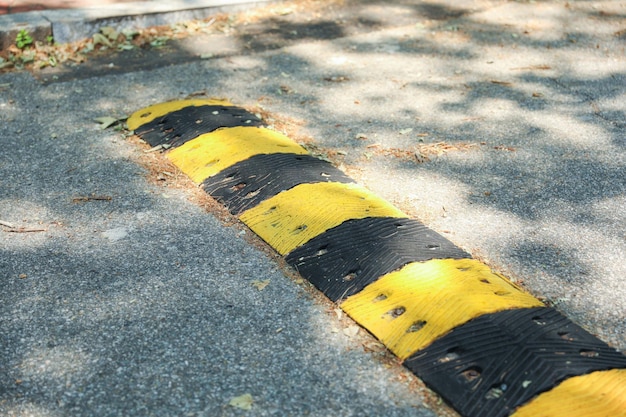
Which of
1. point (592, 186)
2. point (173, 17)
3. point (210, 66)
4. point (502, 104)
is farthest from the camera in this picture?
point (173, 17)

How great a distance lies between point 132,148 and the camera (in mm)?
3689

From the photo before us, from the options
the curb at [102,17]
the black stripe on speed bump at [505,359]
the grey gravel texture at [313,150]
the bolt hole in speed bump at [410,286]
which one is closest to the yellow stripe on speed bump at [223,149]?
the bolt hole in speed bump at [410,286]

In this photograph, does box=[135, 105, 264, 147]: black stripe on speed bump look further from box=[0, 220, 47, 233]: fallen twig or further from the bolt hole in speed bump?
box=[0, 220, 47, 233]: fallen twig

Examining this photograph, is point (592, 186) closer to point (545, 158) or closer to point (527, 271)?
point (545, 158)

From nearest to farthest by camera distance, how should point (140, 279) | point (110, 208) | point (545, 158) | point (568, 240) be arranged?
point (140, 279) < point (568, 240) < point (110, 208) < point (545, 158)

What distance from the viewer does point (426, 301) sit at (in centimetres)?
247

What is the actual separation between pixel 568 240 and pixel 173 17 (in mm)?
3381

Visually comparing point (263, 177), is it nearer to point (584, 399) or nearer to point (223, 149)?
point (223, 149)

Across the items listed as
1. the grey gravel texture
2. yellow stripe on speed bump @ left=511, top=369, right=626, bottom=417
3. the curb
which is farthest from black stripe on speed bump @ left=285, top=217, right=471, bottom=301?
the curb

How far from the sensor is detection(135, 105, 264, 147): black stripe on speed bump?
374 centimetres

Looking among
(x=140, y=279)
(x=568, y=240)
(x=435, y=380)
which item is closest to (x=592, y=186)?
(x=568, y=240)

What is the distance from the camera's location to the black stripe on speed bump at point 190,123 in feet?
12.3

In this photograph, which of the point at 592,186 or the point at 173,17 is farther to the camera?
the point at 173,17

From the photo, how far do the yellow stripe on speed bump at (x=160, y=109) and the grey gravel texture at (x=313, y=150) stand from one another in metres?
0.14
